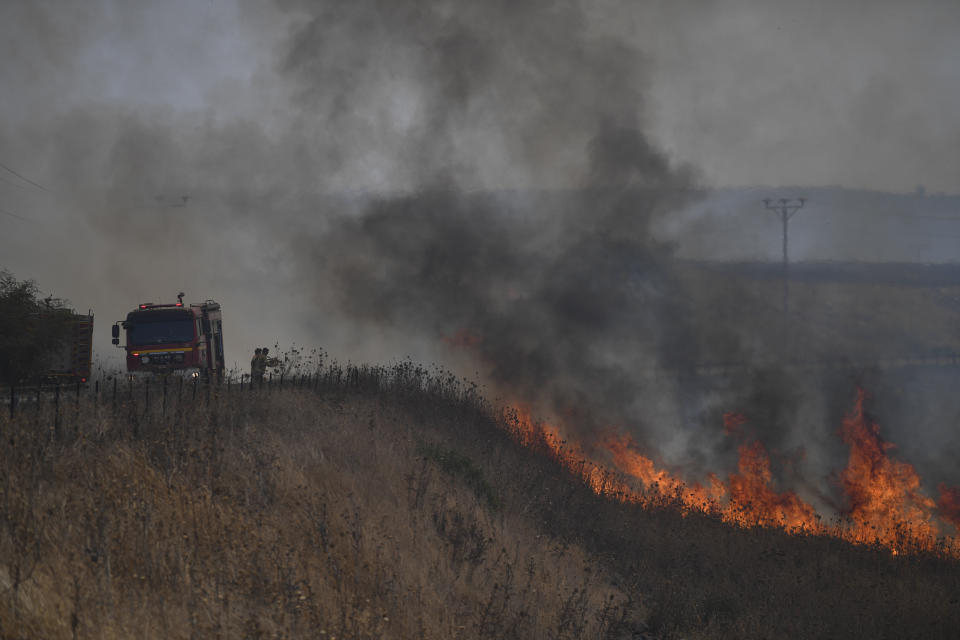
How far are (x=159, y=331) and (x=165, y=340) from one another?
29 centimetres

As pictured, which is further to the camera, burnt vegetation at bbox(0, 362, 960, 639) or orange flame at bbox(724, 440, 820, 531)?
orange flame at bbox(724, 440, 820, 531)

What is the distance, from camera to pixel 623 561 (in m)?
11.6

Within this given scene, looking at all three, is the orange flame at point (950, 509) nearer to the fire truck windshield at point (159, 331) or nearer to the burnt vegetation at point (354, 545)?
the burnt vegetation at point (354, 545)

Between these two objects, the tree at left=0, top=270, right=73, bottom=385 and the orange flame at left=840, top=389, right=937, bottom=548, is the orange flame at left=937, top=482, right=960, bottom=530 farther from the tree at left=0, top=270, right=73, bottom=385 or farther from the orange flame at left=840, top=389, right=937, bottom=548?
the tree at left=0, top=270, right=73, bottom=385

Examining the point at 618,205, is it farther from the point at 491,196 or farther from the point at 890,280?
the point at 890,280

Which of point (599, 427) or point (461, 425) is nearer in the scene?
point (461, 425)

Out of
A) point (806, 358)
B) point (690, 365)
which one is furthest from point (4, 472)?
point (806, 358)

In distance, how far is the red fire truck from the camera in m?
18.0

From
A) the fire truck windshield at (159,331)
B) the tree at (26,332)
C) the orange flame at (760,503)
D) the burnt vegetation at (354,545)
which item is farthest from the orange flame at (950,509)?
the tree at (26,332)

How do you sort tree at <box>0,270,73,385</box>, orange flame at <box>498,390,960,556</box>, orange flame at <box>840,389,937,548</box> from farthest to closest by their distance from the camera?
tree at <box>0,270,73,385</box> < orange flame at <box>840,389,937,548</box> < orange flame at <box>498,390,960,556</box>

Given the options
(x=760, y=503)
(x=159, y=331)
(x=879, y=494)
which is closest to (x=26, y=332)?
(x=159, y=331)

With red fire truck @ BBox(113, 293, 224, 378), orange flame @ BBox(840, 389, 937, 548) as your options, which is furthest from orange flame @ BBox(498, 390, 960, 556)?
red fire truck @ BBox(113, 293, 224, 378)

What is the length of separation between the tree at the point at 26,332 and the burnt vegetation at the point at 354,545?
8.21 meters

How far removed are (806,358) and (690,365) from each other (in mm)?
13162
